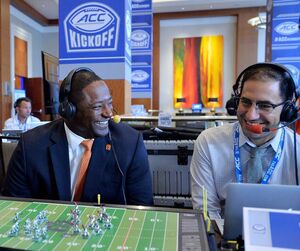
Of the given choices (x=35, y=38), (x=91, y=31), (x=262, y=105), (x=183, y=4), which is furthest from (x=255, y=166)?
(x=35, y=38)

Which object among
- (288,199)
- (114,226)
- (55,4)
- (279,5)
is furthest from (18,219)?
(55,4)

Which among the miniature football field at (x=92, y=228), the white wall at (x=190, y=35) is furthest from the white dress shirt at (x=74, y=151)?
the white wall at (x=190, y=35)

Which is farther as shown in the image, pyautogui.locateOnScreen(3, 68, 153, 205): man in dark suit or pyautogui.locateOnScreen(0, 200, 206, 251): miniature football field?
pyautogui.locateOnScreen(3, 68, 153, 205): man in dark suit

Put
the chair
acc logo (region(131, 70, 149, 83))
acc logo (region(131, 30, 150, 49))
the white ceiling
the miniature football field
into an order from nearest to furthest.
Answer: the miniature football field, the chair, acc logo (region(131, 30, 150, 49)), acc logo (region(131, 70, 149, 83)), the white ceiling

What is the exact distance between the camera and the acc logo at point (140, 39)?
5.32m

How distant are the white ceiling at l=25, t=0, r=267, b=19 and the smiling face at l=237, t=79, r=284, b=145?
7501 millimetres

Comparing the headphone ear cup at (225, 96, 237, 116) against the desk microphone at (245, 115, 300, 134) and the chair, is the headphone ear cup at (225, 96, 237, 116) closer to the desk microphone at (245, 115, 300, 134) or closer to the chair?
the desk microphone at (245, 115, 300, 134)

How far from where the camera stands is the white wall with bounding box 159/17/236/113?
8.55 metres

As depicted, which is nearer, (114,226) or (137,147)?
(114,226)

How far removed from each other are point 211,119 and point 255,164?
908 mm

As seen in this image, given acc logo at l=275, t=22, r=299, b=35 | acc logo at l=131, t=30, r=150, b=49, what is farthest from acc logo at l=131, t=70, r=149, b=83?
acc logo at l=275, t=22, r=299, b=35

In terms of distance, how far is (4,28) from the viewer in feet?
19.2

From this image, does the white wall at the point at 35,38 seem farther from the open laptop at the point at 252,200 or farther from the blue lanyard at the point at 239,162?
the open laptop at the point at 252,200

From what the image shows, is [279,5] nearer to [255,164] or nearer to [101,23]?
[101,23]
